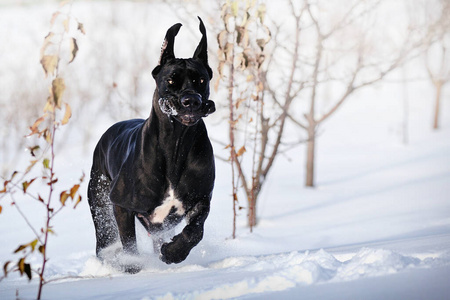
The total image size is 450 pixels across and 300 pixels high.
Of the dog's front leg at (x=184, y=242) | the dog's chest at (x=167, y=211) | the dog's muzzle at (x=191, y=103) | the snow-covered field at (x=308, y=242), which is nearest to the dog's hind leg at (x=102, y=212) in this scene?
the snow-covered field at (x=308, y=242)

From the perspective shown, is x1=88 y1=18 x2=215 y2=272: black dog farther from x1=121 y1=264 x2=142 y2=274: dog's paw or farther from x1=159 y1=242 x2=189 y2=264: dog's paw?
x1=121 y1=264 x2=142 y2=274: dog's paw

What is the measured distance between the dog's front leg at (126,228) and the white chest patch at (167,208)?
0.20 meters

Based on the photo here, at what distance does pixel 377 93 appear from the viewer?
27.9m

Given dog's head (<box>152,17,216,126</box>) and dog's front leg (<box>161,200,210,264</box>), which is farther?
dog's front leg (<box>161,200,210,264</box>)

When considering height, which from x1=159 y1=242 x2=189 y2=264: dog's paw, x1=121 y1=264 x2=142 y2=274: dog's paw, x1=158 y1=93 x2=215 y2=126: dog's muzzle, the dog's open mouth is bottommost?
x1=121 y1=264 x2=142 y2=274: dog's paw

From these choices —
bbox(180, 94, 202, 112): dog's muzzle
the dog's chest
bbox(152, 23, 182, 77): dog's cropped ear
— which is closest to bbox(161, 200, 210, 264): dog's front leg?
the dog's chest

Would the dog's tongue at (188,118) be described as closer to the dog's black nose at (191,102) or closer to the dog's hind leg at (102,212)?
the dog's black nose at (191,102)

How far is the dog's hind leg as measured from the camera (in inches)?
157

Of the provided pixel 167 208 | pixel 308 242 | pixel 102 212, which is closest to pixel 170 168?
pixel 167 208

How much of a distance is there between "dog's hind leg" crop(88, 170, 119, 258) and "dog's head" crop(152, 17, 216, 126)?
130 centimetres

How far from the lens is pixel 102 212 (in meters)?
4.10

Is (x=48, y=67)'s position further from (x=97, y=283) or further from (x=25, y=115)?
(x=25, y=115)

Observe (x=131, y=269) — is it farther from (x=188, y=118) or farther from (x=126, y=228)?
(x=188, y=118)

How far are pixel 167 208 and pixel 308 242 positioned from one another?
6.80ft
